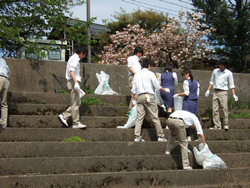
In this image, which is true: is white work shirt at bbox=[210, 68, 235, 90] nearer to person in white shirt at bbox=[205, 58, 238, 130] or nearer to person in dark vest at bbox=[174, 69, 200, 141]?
person in white shirt at bbox=[205, 58, 238, 130]

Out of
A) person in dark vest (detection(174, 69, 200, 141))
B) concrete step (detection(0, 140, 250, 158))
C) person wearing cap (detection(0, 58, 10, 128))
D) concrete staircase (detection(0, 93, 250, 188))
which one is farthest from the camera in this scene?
person in dark vest (detection(174, 69, 200, 141))

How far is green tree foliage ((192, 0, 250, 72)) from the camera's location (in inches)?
672

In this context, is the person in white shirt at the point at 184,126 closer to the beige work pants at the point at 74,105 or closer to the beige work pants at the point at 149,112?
the beige work pants at the point at 149,112

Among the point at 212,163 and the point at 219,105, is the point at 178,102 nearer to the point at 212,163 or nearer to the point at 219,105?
the point at 219,105

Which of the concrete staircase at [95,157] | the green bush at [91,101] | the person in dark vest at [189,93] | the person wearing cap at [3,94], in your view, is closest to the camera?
the concrete staircase at [95,157]

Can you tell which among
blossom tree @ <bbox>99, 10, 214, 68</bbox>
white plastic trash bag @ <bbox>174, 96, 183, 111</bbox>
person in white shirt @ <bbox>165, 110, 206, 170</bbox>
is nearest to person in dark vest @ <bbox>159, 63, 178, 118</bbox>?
white plastic trash bag @ <bbox>174, 96, 183, 111</bbox>

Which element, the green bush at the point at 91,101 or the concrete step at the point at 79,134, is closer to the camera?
the concrete step at the point at 79,134

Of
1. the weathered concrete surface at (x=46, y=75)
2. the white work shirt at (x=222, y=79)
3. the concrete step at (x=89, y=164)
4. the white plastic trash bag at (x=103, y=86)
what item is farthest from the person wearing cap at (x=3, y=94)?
the white work shirt at (x=222, y=79)

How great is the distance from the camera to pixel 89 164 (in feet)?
14.1

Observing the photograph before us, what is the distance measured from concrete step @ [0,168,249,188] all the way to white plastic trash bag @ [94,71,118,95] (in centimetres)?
395

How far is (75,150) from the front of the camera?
4.64 m

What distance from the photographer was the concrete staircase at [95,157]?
4.00 m

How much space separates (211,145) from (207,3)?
15599 millimetres

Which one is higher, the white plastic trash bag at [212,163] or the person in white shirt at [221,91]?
the person in white shirt at [221,91]
